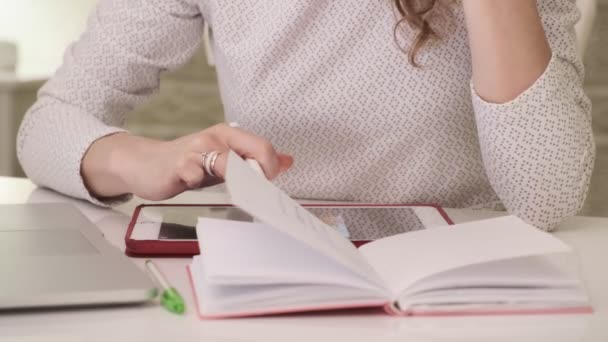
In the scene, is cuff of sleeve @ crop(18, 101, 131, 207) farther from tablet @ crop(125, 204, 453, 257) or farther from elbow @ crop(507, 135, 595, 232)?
elbow @ crop(507, 135, 595, 232)

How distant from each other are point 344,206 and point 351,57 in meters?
0.25

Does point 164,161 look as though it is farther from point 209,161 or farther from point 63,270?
point 63,270

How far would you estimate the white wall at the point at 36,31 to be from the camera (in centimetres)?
263

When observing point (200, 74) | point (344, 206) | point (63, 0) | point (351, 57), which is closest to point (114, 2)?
point (351, 57)

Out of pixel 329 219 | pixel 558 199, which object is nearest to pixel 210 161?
pixel 329 219

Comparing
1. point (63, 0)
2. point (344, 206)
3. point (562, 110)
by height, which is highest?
point (562, 110)

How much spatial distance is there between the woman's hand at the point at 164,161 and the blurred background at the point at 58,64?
1.48 meters

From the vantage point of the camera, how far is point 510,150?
970mm

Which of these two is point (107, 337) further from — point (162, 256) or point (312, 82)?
point (312, 82)

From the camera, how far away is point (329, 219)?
2.93ft

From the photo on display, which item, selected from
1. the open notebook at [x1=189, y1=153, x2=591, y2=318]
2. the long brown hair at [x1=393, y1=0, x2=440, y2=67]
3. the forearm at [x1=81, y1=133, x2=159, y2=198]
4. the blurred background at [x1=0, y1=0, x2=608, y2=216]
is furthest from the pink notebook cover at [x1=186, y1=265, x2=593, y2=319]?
the blurred background at [x1=0, y1=0, x2=608, y2=216]

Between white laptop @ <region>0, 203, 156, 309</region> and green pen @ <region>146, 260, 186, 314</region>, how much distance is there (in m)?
0.01

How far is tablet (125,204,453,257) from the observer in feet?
2.65

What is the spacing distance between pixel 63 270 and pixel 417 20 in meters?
0.57
